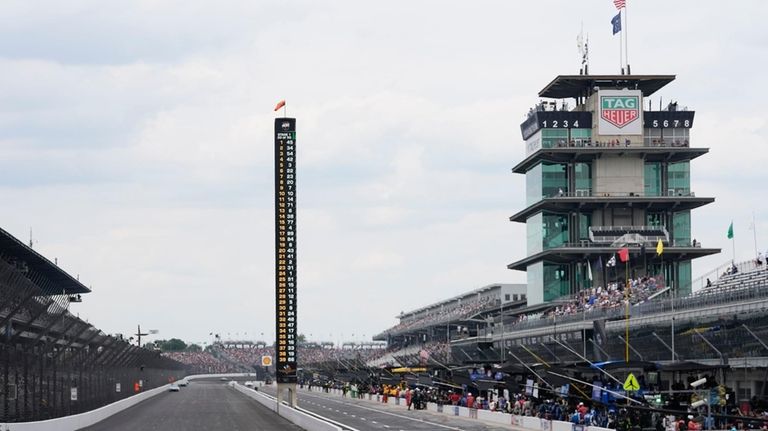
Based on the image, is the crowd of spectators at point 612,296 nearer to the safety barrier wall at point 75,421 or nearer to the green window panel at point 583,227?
the green window panel at point 583,227

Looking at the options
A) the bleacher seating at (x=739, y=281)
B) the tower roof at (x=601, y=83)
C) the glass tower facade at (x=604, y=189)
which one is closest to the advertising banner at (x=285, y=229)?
the bleacher seating at (x=739, y=281)

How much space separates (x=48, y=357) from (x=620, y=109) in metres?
88.9

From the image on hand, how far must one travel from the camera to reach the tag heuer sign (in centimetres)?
12312

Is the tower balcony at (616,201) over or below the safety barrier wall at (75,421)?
over

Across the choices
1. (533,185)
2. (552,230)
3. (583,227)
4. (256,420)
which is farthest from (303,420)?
(533,185)

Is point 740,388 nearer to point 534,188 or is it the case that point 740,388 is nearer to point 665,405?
point 665,405

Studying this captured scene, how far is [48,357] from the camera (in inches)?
1753

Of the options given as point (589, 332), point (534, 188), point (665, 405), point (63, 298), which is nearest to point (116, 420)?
point (63, 298)

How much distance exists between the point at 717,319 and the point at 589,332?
30769 mm

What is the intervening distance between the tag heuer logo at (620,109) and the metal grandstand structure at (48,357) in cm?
6209

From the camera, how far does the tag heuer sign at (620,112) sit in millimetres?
123125

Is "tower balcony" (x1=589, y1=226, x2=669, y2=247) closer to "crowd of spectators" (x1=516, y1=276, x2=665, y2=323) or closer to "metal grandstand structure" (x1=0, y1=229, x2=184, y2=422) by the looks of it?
"crowd of spectators" (x1=516, y1=276, x2=665, y2=323)

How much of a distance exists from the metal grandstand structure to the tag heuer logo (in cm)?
6209

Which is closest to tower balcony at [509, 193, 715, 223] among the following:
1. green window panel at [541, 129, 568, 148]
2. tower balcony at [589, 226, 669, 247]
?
tower balcony at [589, 226, 669, 247]
